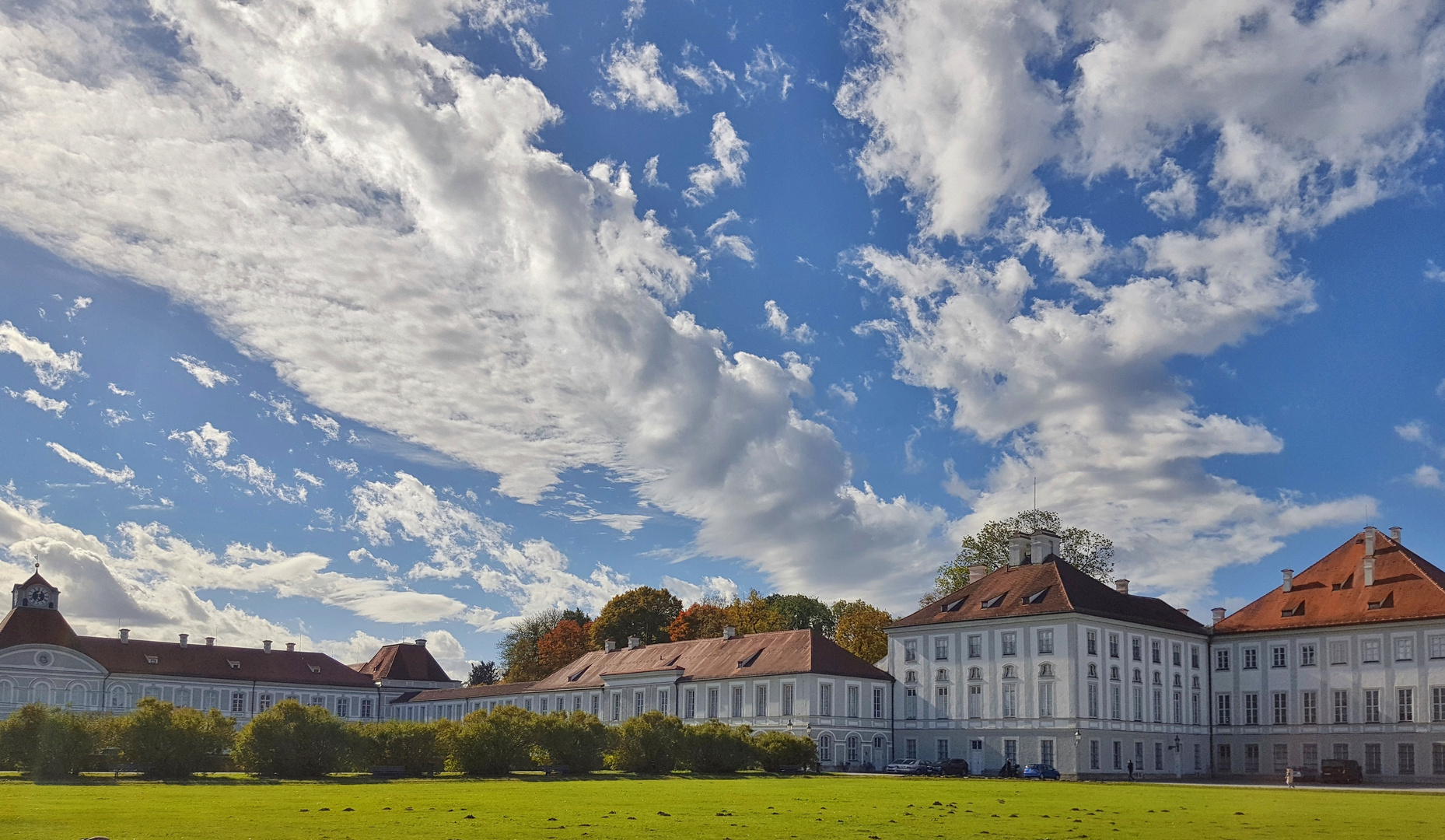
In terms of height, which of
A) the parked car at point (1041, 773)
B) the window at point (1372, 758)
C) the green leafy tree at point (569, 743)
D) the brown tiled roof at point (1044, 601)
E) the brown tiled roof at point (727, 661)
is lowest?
the parked car at point (1041, 773)

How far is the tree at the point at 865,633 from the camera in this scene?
8881cm

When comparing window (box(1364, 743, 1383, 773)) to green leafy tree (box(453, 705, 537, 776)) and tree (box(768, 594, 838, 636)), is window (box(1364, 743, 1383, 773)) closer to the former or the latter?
green leafy tree (box(453, 705, 537, 776))

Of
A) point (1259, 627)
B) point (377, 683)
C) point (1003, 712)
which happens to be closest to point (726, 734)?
point (1003, 712)

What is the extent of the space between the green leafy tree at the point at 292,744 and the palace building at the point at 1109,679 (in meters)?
10.8

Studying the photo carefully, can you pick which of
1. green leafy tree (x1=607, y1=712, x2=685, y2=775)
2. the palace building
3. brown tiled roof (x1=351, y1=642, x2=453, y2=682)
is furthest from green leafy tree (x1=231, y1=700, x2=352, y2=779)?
brown tiled roof (x1=351, y1=642, x2=453, y2=682)

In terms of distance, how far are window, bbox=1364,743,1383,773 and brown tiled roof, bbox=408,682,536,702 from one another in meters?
54.8

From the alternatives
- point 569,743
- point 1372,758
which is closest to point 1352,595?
point 1372,758

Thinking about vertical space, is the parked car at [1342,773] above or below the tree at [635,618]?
below

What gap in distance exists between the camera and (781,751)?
5400 centimetres

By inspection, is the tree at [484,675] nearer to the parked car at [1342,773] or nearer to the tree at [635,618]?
the tree at [635,618]

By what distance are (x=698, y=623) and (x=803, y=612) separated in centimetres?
1329

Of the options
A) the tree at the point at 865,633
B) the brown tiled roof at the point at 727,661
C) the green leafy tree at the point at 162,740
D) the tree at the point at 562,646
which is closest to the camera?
the green leafy tree at the point at 162,740

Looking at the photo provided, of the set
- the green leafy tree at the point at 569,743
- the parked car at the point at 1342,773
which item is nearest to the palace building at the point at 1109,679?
the parked car at the point at 1342,773

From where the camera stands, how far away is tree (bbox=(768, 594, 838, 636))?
105 meters
